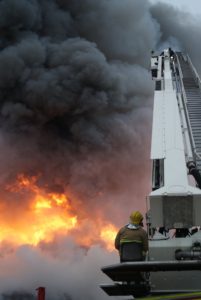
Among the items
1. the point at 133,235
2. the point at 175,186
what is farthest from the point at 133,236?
the point at 175,186

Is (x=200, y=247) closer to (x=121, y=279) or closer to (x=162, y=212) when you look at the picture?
(x=162, y=212)

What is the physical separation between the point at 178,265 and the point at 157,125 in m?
4.83

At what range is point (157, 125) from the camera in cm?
1067

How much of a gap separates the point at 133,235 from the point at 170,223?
1.02m

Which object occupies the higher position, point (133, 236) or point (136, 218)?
point (136, 218)

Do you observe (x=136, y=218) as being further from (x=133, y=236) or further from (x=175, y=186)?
(x=175, y=186)

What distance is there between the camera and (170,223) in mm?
7867

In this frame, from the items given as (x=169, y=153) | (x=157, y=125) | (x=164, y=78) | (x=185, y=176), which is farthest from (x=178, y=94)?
(x=185, y=176)

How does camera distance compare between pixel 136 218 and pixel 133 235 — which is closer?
pixel 133 235

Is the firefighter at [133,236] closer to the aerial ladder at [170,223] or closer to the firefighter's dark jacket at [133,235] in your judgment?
the firefighter's dark jacket at [133,235]

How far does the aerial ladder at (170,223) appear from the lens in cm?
641

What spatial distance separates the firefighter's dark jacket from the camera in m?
7.02

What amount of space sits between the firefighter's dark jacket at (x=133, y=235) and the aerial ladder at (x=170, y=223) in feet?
1.43

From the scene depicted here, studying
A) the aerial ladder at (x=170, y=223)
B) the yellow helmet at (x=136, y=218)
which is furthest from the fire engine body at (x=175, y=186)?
the yellow helmet at (x=136, y=218)
